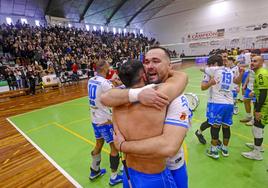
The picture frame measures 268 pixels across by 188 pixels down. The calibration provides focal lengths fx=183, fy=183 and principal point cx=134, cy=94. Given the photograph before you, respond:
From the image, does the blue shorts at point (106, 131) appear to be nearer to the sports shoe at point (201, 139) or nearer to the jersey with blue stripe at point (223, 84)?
the jersey with blue stripe at point (223, 84)

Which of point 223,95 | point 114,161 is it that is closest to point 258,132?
point 223,95

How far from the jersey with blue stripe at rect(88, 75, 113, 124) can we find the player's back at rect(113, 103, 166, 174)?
5.24 ft

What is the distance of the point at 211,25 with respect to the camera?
1105 inches

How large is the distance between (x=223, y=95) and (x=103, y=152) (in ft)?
9.37

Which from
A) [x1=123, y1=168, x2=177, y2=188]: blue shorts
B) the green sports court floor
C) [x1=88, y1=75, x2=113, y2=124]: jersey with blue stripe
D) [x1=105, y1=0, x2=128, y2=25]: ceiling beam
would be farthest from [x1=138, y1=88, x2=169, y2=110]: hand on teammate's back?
[x1=105, y1=0, x2=128, y2=25]: ceiling beam

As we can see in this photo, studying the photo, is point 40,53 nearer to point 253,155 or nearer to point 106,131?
point 106,131

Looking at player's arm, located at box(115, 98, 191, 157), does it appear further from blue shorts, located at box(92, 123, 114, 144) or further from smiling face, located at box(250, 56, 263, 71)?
smiling face, located at box(250, 56, 263, 71)

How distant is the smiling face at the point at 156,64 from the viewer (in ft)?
4.77

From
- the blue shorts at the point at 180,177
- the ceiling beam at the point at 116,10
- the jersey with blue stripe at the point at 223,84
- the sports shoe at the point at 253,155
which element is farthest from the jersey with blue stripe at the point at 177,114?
the ceiling beam at the point at 116,10

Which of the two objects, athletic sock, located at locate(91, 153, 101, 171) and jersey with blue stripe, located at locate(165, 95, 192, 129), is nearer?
jersey with blue stripe, located at locate(165, 95, 192, 129)

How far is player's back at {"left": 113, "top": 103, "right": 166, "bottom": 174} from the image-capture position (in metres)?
1.22

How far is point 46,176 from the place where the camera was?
3547mm

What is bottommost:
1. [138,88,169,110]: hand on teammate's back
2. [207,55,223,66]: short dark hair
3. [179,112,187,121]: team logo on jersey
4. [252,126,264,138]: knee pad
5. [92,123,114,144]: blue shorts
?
[252,126,264,138]: knee pad

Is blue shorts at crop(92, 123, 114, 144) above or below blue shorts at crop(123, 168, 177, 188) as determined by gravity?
below
